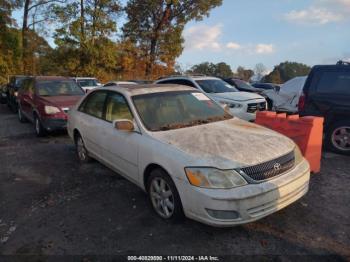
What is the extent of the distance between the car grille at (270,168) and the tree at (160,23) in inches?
1115

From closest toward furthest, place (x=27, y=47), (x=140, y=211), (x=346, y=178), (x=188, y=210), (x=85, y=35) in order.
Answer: (x=188, y=210), (x=140, y=211), (x=346, y=178), (x=85, y=35), (x=27, y=47)

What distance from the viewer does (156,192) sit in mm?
3711

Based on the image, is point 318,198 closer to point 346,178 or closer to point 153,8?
point 346,178

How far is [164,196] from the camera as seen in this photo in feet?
11.8

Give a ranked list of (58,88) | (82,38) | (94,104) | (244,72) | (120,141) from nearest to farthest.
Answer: (120,141)
(94,104)
(58,88)
(82,38)
(244,72)

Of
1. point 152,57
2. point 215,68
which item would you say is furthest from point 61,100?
point 215,68

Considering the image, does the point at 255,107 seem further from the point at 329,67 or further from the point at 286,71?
the point at 286,71

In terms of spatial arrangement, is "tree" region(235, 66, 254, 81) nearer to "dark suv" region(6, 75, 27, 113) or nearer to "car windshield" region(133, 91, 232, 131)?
"dark suv" region(6, 75, 27, 113)

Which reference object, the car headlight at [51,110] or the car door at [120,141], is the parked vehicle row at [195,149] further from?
the car headlight at [51,110]

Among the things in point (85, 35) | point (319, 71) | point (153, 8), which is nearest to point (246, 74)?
point (153, 8)

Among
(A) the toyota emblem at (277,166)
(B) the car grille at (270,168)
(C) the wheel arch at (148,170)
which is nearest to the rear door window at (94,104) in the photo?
(C) the wheel arch at (148,170)

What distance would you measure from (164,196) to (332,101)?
4.59 m

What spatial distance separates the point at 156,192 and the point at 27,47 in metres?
29.5

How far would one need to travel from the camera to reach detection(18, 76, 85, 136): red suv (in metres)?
7.99
